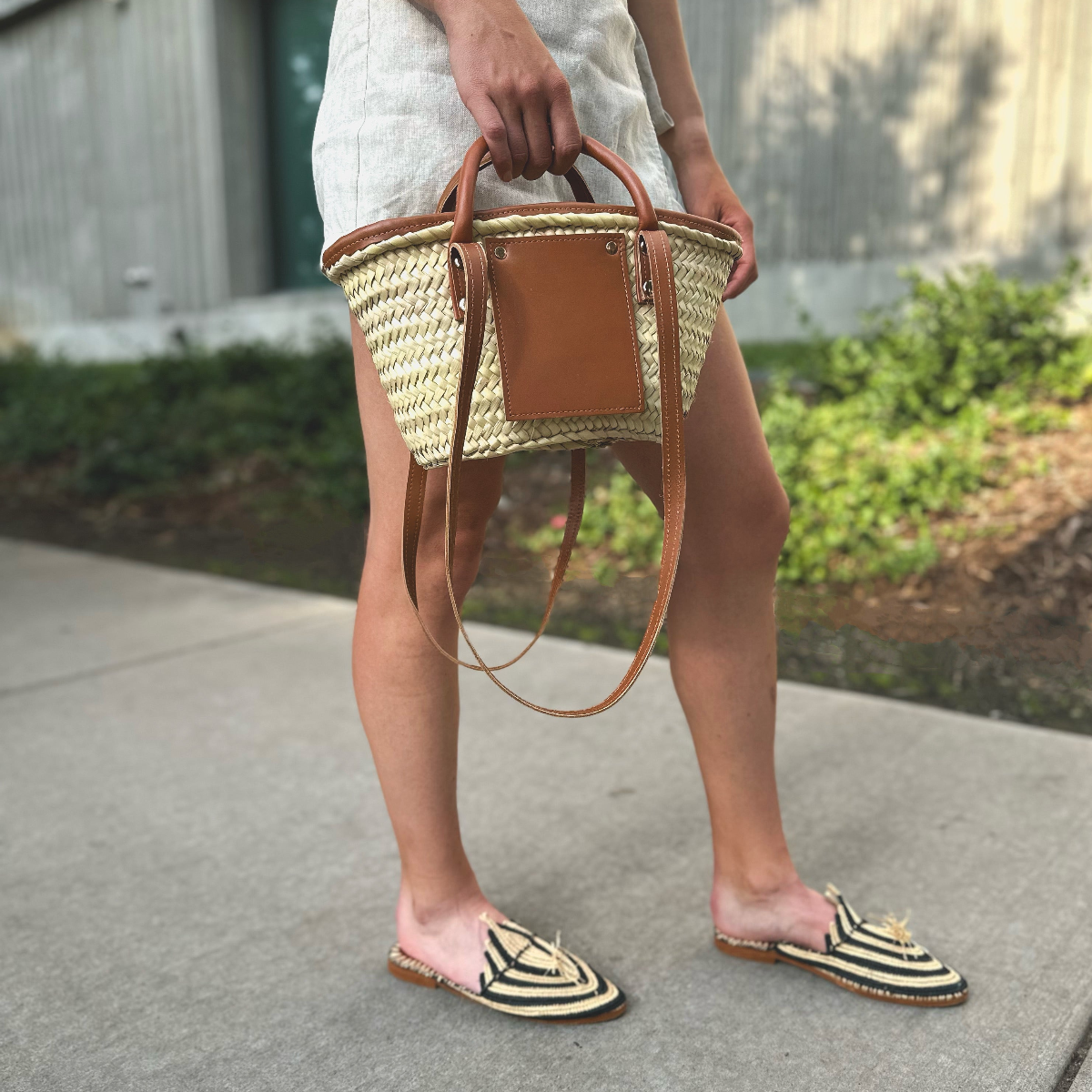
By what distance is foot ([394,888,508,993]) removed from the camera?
148 centimetres

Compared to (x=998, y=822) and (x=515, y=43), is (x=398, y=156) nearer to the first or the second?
(x=515, y=43)

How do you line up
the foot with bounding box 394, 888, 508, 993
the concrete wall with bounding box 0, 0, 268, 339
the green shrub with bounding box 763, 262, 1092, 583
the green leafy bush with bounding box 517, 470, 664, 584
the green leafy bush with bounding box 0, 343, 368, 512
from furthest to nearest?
the concrete wall with bounding box 0, 0, 268, 339 < the green leafy bush with bounding box 0, 343, 368, 512 < the green leafy bush with bounding box 517, 470, 664, 584 < the green shrub with bounding box 763, 262, 1092, 583 < the foot with bounding box 394, 888, 508, 993

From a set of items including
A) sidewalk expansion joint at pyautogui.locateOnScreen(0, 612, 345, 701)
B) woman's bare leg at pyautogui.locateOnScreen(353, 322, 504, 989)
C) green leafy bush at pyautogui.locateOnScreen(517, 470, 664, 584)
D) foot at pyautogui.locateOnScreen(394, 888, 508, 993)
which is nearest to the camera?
woman's bare leg at pyautogui.locateOnScreen(353, 322, 504, 989)

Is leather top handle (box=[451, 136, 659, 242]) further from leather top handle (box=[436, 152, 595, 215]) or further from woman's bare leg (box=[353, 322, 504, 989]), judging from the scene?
woman's bare leg (box=[353, 322, 504, 989])

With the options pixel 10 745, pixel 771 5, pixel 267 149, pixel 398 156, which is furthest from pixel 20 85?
pixel 398 156

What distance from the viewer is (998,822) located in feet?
6.53

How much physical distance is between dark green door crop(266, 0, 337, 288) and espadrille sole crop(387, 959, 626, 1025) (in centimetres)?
769

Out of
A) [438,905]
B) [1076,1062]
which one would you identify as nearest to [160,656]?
[438,905]

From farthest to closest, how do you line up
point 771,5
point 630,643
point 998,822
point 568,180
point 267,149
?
point 267,149
point 771,5
point 630,643
point 998,822
point 568,180

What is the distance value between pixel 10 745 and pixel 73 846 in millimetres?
626

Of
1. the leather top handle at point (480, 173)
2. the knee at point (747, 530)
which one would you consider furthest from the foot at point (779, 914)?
the leather top handle at point (480, 173)

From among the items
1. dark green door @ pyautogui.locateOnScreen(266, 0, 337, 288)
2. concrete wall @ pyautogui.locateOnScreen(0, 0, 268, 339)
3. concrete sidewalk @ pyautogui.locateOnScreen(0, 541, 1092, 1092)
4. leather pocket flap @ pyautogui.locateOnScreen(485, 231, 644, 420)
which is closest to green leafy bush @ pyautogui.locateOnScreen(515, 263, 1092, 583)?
concrete sidewalk @ pyautogui.locateOnScreen(0, 541, 1092, 1092)

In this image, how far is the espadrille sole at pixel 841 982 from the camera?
1437 mm

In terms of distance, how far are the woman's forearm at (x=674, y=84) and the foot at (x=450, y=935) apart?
1.12 meters
